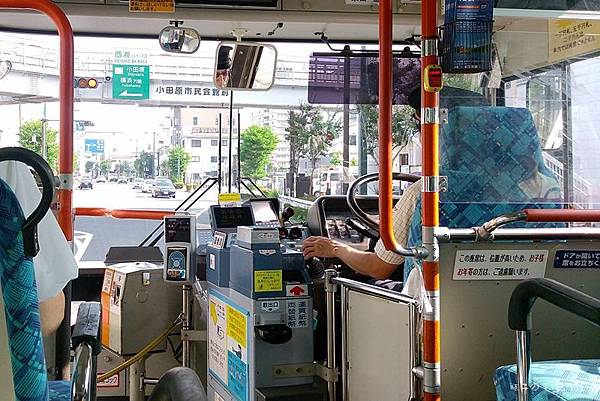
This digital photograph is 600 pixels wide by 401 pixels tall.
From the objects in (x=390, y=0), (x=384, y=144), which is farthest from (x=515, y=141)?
(x=390, y=0)

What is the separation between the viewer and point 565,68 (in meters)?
2.41

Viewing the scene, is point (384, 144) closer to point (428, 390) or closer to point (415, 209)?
point (415, 209)

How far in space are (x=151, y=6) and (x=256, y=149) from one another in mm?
1096

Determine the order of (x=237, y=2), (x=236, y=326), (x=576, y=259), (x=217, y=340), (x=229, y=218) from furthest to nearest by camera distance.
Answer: (x=229, y=218) → (x=237, y=2) → (x=217, y=340) → (x=236, y=326) → (x=576, y=259)

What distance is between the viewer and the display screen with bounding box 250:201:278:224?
4.20 metres

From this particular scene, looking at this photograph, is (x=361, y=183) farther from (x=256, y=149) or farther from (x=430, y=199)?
(x=256, y=149)

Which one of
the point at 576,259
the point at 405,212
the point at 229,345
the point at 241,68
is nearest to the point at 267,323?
the point at 229,345

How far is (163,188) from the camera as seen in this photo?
4449 millimetres

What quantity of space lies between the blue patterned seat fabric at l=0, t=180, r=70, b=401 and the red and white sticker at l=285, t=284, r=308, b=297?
6.24 ft

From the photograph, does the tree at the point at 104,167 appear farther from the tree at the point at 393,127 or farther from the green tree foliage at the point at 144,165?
the tree at the point at 393,127

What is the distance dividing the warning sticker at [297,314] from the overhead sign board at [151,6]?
167 cm

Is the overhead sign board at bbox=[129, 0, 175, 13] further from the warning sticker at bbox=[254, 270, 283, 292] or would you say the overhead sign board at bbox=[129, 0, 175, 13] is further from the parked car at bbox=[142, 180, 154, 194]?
the warning sticker at bbox=[254, 270, 283, 292]

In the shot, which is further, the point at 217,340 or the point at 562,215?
the point at 217,340

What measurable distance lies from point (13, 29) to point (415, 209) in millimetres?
2678
